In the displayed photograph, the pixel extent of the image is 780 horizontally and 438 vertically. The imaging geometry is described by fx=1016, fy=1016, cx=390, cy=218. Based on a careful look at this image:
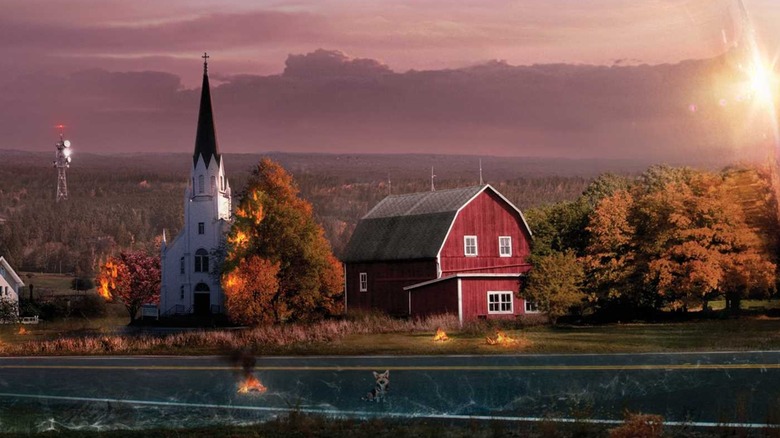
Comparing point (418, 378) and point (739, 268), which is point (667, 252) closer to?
point (739, 268)

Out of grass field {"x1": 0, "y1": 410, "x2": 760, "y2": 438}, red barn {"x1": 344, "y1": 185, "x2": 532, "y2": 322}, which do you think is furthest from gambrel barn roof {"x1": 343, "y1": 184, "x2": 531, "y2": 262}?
grass field {"x1": 0, "y1": 410, "x2": 760, "y2": 438}

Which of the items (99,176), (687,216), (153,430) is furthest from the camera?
(99,176)

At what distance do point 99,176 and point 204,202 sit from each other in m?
99.5

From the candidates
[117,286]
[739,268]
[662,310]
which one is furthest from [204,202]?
[739,268]

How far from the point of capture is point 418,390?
1013 inches

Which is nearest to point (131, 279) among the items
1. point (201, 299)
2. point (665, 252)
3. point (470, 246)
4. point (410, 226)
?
point (201, 299)

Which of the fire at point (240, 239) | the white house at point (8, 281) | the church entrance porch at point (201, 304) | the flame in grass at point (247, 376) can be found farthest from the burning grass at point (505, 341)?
the white house at point (8, 281)

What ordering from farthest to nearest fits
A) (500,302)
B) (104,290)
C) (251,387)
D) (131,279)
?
(131,279), (104,290), (500,302), (251,387)

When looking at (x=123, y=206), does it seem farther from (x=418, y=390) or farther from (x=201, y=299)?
(x=418, y=390)

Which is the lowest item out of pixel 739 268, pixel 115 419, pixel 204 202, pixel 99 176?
pixel 115 419

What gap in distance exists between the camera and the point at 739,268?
159ft

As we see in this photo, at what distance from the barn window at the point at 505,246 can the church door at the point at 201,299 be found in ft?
105

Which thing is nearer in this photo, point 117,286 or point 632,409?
point 632,409

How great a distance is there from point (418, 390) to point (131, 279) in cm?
8102
